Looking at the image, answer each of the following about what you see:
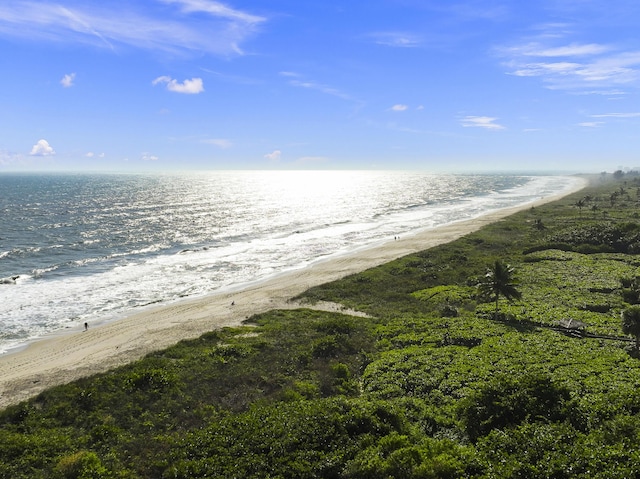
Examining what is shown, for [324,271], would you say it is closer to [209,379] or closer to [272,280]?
[272,280]

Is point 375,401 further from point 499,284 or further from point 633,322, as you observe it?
point 499,284

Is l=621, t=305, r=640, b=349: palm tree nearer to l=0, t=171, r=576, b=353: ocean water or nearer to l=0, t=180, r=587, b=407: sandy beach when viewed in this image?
l=0, t=180, r=587, b=407: sandy beach

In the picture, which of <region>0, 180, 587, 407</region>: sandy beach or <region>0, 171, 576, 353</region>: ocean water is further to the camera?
<region>0, 171, 576, 353</region>: ocean water

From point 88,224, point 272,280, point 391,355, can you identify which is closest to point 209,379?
point 391,355

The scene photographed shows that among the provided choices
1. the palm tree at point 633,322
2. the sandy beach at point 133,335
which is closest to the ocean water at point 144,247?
the sandy beach at point 133,335

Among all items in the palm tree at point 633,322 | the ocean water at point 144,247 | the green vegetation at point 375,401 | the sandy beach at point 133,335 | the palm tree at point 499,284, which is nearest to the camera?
the green vegetation at point 375,401

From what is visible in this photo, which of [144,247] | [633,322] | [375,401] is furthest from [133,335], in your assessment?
[144,247]

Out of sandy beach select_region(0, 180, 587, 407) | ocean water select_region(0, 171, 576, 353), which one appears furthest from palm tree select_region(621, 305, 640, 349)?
ocean water select_region(0, 171, 576, 353)

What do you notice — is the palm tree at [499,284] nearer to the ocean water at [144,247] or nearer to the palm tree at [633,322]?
the palm tree at [633,322]
